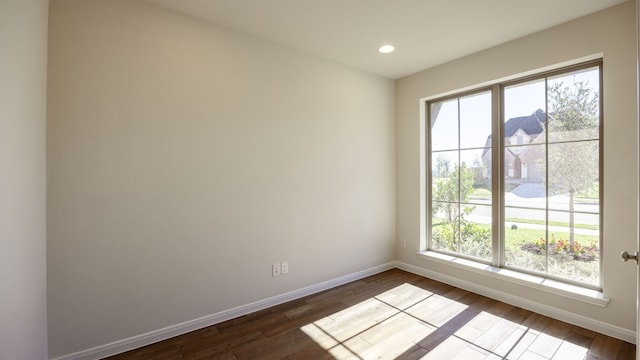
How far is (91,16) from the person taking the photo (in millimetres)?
1846

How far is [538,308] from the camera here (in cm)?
252

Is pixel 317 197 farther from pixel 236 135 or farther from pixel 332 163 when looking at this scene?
pixel 236 135

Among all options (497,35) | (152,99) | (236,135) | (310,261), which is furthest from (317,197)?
(497,35)

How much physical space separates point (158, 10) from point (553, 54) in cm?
330

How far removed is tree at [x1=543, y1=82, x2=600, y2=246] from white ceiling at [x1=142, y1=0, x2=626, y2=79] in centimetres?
65

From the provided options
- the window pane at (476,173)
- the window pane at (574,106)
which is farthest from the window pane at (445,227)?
the window pane at (574,106)

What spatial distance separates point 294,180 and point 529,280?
7.98ft

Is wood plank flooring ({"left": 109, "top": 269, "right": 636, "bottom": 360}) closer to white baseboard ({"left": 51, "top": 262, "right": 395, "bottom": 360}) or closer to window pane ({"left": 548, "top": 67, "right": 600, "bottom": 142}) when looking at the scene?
white baseboard ({"left": 51, "top": 262, "right": 395, "bottom": 360})

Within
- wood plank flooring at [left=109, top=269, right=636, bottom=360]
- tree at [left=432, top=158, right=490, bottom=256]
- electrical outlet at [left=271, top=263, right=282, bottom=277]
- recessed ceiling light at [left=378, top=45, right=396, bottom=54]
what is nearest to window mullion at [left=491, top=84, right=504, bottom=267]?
tree at [left=432, top=158, right=490, bottom=256]

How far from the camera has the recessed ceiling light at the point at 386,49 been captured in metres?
2.80

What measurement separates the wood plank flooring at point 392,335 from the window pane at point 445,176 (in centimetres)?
118

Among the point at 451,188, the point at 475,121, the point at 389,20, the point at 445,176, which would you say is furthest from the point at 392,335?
the point at 389,20

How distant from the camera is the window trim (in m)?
2.30

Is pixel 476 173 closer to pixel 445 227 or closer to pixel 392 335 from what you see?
pixel 445 227
